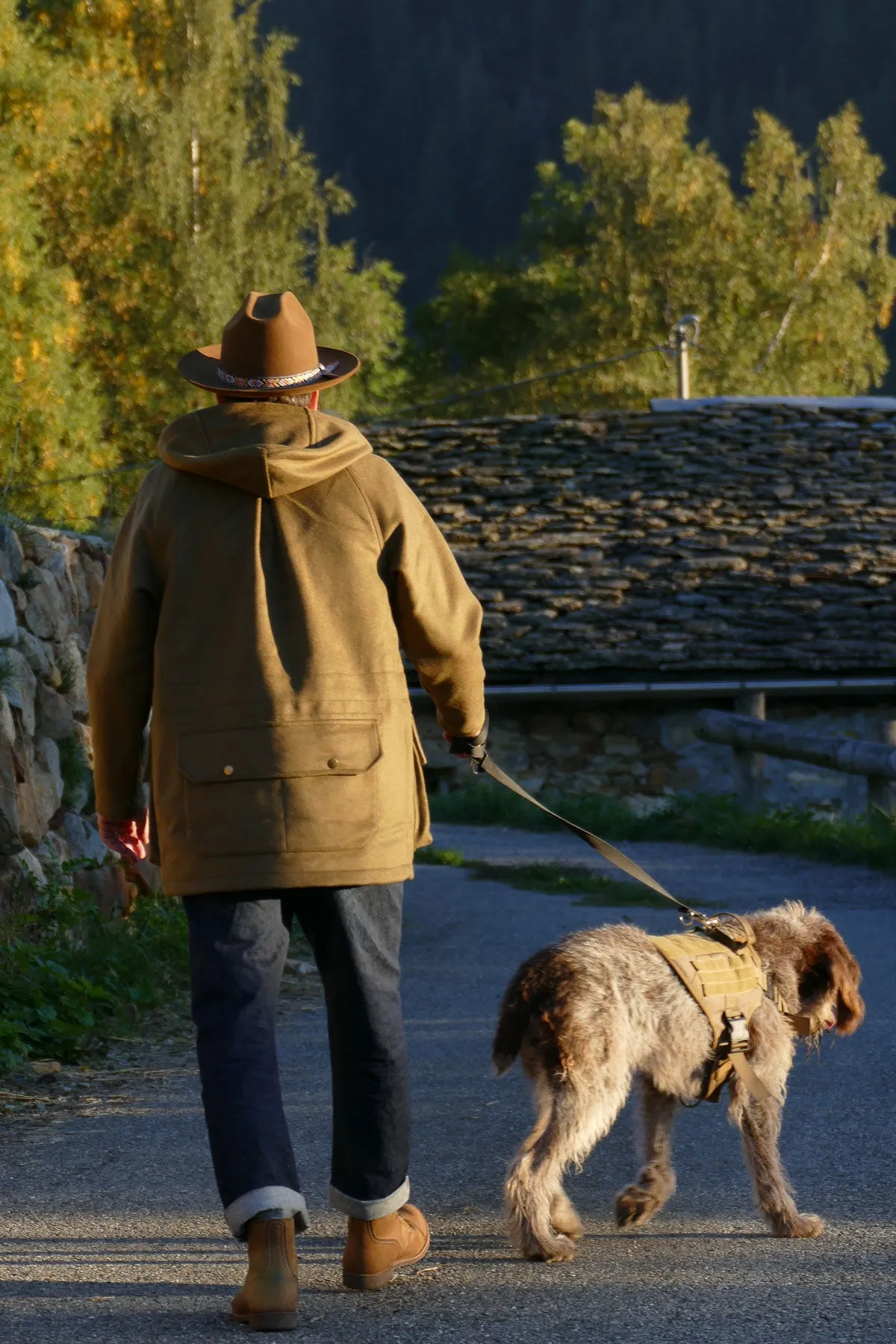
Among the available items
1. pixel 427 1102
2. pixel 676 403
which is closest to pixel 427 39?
pixel 676 403

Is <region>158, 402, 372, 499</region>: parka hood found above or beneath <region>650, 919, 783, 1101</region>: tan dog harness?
above

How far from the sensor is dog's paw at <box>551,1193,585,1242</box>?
3.75m

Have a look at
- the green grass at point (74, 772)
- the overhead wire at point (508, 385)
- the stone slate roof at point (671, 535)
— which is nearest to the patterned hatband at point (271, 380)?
the green grass at point (74, 772)

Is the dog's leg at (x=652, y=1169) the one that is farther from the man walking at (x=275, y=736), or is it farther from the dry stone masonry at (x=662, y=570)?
the dry stone masonry at (x=662, y=570)

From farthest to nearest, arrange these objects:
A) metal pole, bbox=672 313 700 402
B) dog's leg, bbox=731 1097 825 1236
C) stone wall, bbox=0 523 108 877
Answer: metal pole, bbox=672 313 700 402
stone wall, bbox=0 523 108 877
dog's leg, bbox=731 1097 825 1236

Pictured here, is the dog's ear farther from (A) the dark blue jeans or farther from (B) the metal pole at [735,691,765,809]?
(B) the metal pole at [735,691,765,809]

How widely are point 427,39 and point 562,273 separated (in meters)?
88.6

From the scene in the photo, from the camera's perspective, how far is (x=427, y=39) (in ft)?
418

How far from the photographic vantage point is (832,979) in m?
4.15

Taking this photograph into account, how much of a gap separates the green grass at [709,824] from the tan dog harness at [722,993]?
6510mm

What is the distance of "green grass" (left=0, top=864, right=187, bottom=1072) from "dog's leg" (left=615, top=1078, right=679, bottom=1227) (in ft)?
7.45

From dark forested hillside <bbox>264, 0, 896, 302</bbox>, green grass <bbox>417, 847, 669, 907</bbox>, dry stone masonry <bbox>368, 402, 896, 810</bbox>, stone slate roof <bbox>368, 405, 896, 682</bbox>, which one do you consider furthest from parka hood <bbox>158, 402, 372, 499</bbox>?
dark forested hillside <bbox>264, 0, 896, 302</bbox>

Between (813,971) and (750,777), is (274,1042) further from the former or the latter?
(750,777)

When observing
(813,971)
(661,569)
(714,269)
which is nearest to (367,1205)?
(813,971)
